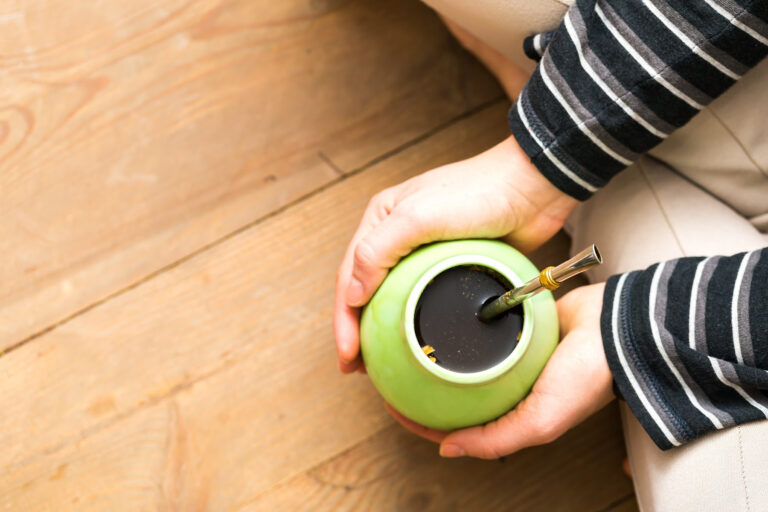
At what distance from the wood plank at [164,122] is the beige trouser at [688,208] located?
18 centimetres

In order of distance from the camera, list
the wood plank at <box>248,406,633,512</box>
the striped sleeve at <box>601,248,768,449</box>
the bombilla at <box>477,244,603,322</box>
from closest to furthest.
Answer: the bombilla at <box>477,244,603,322</box>
the striped sleeve at <box>601,248,768,449</box>
the wood plank at <box>248,406,633,512</box>

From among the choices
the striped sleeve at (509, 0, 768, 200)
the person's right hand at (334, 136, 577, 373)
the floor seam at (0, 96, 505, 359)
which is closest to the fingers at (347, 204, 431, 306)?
the person's right hand at (334, 136, 577, 373)

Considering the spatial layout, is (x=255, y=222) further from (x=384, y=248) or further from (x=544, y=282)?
(x=544, y=282)

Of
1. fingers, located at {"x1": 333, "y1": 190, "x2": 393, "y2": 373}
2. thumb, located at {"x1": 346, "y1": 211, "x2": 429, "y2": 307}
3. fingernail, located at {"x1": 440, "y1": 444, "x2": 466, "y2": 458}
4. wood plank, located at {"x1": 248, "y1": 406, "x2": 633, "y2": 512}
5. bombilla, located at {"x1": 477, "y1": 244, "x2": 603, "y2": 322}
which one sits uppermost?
bombilla, located at {"x1": 477, "y1": 244, "x2": 603, "y2": 322}

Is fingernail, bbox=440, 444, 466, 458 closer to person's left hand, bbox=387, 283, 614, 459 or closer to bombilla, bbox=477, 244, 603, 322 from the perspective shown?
person's left hand, bbox=387, 283, 614, 459

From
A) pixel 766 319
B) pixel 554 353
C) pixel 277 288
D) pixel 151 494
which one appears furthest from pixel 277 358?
pixel 766 319

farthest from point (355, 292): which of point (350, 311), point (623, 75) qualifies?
point (623, 75)

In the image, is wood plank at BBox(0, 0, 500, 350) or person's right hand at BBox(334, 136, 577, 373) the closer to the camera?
person's right hand at BBox(334, 136, 577, 373)

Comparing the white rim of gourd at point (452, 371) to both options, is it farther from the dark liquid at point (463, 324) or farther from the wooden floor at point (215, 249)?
the wooden floor at point (215, 249)

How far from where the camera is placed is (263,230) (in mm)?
706

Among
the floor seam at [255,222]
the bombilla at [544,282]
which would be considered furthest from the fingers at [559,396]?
the floor seam at [255,222]

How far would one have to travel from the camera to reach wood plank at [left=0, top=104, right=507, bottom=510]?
2.20 feet

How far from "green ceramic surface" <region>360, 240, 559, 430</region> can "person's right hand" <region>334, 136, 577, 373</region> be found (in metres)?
0.01

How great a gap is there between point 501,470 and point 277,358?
0.26 meters
